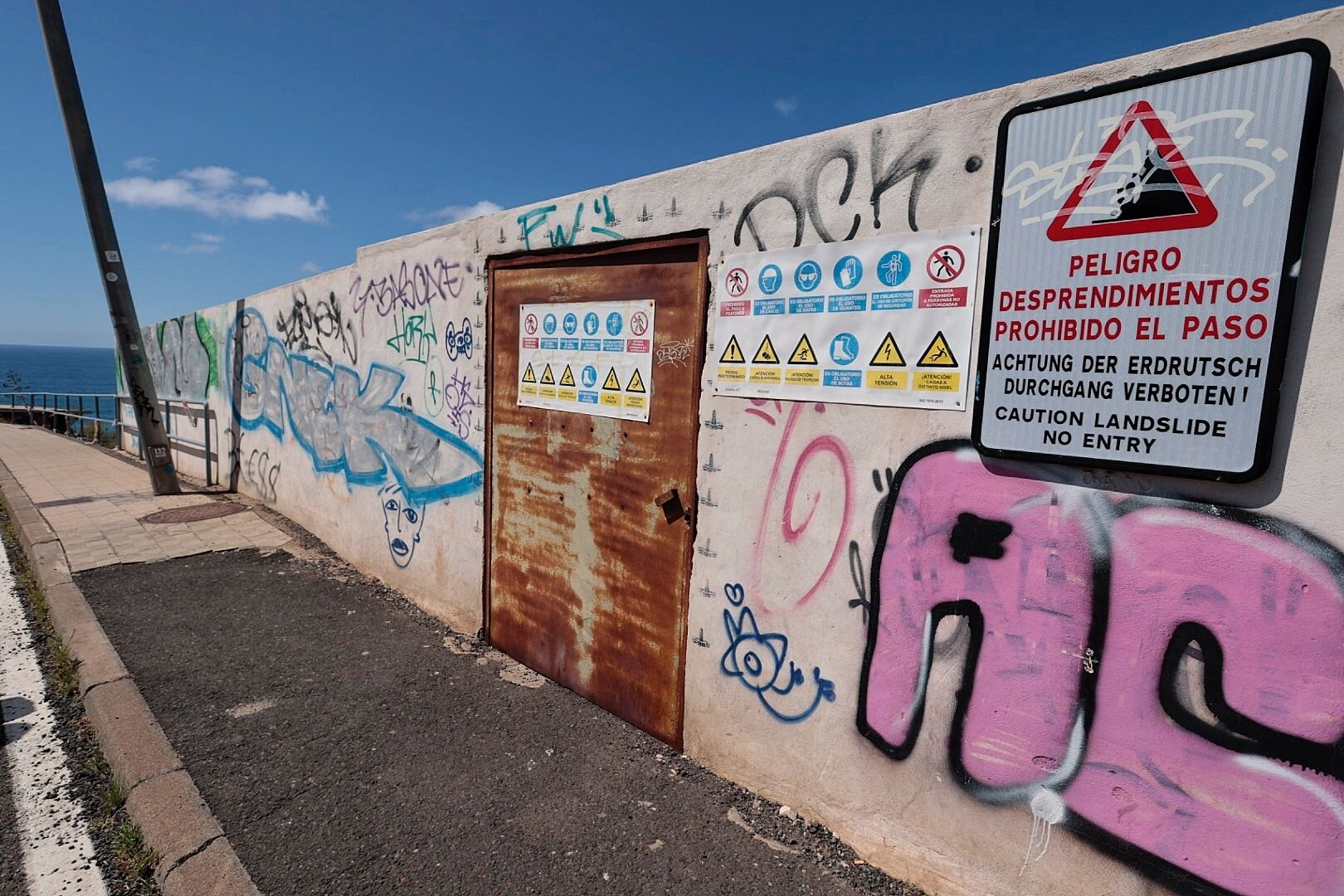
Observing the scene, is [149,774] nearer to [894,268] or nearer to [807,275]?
[807,275]

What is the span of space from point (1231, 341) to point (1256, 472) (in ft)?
1.09

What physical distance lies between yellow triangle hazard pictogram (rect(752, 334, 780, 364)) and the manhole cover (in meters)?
7.12

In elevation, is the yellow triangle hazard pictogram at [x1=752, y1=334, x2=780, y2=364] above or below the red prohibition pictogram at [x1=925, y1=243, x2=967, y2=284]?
below

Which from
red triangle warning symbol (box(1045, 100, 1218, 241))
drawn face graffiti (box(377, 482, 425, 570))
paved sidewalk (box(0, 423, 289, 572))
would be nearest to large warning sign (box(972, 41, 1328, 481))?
red triangle warning symbol (box(1045, 100, 1218, 241))

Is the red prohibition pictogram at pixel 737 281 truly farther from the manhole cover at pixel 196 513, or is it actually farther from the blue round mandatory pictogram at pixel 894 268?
the manhole cover at pixel 196 513

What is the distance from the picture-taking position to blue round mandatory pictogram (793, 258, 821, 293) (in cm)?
255

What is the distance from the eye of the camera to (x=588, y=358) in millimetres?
3545

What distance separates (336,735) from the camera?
3.28 metres

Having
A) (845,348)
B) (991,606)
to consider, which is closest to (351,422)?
(845,348)

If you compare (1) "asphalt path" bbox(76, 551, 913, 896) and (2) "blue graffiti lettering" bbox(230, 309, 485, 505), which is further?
(2) "blue graffiti lettering" bbox(230, 309, 485, 505)

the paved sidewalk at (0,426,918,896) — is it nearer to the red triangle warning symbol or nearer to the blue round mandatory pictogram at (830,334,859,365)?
the blue round mandatory pictogram at (830,334,859,365)

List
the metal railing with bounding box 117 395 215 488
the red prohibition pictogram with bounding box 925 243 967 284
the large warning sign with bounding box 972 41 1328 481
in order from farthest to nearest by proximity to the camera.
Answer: the metal railing with bounding box 117 395 215 488 < the red prohibition pictogram with bounding box 925 243 967 284 < the large warning sign with bounding box 972 41 1328 481

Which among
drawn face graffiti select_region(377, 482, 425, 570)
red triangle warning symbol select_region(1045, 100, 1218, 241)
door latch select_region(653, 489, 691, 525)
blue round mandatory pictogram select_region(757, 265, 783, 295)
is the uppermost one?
red triangle warning symbol select_region(1045, 100, 1218, 241)

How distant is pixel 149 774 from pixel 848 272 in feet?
11.6
